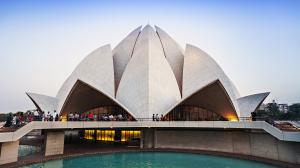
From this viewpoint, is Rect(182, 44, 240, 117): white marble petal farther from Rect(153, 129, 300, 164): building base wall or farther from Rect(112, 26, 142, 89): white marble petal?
Rect(112, 26, 142, 89): white marble petal

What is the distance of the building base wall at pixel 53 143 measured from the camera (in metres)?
14.2

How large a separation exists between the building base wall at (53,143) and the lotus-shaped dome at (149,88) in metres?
5.87

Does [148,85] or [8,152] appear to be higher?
[148,85]

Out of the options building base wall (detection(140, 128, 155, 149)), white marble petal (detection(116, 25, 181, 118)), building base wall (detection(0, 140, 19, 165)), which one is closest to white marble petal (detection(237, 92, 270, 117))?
white marble petal (detection(116, 25, 181, 118))

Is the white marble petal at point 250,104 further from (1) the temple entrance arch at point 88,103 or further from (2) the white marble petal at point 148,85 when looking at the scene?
(1) the temple entrance arch at point 88,103

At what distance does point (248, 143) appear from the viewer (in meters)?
15.4

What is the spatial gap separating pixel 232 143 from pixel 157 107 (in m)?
7.26

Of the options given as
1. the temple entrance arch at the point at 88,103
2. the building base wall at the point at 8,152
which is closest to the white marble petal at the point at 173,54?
the temple entrance arch at the point at 88,103

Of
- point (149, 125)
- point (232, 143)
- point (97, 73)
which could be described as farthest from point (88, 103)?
point (232, 143)

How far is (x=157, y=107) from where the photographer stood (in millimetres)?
20078

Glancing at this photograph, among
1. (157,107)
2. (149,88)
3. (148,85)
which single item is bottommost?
(157,107)

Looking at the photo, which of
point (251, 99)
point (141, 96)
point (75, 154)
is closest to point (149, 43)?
point (141, 96)

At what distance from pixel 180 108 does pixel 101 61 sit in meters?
10.7

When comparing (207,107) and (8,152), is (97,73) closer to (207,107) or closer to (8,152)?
(8,152)
